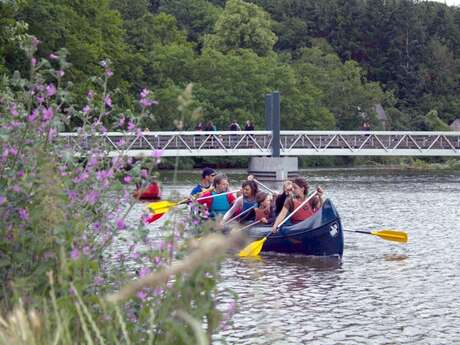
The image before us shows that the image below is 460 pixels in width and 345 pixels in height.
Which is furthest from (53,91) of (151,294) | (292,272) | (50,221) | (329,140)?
(329,140)

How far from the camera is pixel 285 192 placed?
15727 mm

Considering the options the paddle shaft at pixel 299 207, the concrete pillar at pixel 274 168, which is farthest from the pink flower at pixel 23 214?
the concrete pillar at pixel 274 168

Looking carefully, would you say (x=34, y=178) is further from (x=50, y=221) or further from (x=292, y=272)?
(x=292, y=272)

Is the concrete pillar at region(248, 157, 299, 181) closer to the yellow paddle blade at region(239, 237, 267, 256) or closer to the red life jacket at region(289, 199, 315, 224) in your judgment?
the red life jacket at region(289, 199, 315, 224)

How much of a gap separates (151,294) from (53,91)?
55.2 inches

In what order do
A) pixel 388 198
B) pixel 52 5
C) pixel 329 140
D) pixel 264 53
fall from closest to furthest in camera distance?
pixel 388 198, pixel 52 5, pixel 329 140, pixel 264 53

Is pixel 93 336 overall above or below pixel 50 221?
below

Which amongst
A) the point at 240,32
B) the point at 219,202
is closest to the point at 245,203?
the point at 219,202

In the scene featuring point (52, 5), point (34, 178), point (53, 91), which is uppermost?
point (52, 5)

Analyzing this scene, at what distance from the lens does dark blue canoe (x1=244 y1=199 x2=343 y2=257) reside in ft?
49.2

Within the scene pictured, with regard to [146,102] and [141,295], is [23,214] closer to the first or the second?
[141,295]

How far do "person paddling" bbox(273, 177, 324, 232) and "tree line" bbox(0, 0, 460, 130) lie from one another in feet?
16.9

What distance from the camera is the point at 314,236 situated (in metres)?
15.2

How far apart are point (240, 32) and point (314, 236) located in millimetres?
53628
